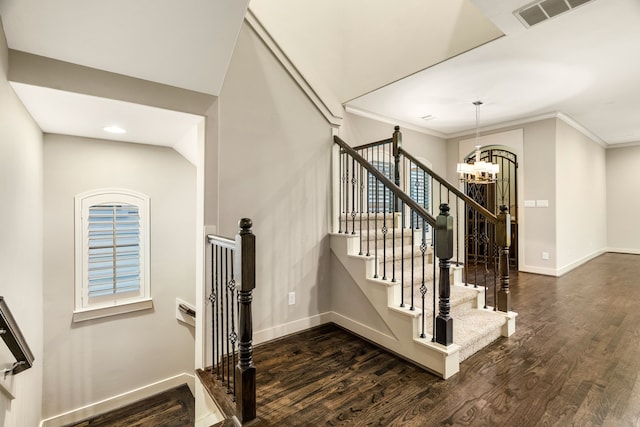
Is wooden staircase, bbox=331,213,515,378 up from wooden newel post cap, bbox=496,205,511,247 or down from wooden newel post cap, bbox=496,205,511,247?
down

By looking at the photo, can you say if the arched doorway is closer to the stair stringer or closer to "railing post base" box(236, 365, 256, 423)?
the stair stringer

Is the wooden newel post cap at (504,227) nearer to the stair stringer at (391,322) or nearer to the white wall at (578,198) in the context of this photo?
the stair stringer at (391,322)

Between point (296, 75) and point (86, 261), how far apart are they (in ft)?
9.93

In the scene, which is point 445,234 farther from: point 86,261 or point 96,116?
point 86,261

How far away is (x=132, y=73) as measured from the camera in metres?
2.11

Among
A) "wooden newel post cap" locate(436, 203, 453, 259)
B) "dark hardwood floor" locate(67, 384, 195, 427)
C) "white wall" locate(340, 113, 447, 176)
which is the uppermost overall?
"white wall" locate(340, 113, 447, 176)

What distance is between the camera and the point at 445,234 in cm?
212

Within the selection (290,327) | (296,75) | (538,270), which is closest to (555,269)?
(538,270)

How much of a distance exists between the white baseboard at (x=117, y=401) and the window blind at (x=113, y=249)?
118 cm

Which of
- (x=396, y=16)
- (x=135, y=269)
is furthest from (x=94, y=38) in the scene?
(x=396, y=16)

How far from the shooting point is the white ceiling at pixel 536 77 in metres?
2.63

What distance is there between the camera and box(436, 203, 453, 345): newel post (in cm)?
212

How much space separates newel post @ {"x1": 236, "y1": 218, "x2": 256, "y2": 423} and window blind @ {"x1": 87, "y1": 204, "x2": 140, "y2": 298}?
247 cm

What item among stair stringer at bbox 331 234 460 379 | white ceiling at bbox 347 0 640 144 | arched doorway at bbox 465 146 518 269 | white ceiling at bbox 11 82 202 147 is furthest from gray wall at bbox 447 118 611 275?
white ceiling at bbox 11 82 202 147
